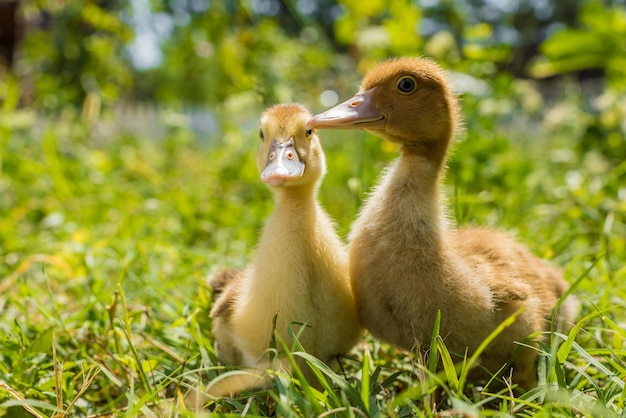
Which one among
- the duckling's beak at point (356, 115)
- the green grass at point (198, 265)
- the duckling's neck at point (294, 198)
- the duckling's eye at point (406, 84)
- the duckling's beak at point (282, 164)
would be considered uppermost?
the duckling's eye at point (406, 84)

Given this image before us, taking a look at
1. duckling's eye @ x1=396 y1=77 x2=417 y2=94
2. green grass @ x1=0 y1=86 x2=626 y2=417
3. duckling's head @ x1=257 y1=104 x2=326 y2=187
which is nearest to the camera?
green grass @ x1=0 y1=86 x2=626 y2=417

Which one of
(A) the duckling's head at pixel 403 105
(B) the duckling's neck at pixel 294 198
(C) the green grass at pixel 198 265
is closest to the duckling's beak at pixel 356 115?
(A) the duckling's head at pixel 403 105

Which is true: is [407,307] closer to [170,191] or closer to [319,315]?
[319,315]

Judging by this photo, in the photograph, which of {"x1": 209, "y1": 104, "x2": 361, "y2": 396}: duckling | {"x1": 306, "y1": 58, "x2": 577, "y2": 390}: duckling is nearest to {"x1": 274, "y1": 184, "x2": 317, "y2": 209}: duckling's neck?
{"x1": 209, "y1": 104, "x2": 361, "y2": 396}: duckling

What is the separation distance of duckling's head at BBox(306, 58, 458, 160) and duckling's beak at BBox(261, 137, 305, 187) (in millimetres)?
134

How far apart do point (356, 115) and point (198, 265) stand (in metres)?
1.27

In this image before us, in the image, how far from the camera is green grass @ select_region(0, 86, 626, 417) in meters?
1.34

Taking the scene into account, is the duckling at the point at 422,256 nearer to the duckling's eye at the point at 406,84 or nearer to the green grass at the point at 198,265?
the duckling's eye at the point at 406,84

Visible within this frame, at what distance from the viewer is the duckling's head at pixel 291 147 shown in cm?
145

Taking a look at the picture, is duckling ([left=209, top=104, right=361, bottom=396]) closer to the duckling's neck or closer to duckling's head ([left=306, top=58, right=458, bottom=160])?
the duckling's neck

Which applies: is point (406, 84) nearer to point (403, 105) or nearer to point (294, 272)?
point (403, 105)

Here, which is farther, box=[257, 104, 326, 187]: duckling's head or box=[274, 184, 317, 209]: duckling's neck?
box=[274, 184, 317, 209]: duckling's neck

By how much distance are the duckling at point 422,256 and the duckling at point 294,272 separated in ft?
0.20

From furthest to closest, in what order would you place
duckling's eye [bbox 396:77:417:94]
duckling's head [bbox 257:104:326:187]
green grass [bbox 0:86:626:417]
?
duckling's eye [bbox 396:77:417:94]
duckling's head [bbox 257:104:326:187]
green grass [bbox 0:86:626:417]
